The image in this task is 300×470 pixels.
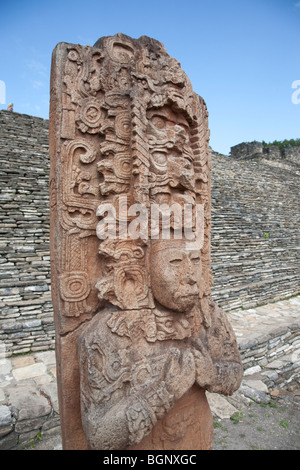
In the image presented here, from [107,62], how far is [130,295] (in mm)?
1737

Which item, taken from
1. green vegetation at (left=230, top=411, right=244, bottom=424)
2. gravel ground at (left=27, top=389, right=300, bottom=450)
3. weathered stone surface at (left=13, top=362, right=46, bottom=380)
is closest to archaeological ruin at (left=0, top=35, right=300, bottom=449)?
gravel ground at (left=27, top=389, right=300, bottom=450)

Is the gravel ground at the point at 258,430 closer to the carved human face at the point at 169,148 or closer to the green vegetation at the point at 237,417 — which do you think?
the green vegetation at the point at 237,417

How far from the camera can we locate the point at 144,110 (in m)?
2.13

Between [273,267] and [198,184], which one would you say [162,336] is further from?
[273,267]

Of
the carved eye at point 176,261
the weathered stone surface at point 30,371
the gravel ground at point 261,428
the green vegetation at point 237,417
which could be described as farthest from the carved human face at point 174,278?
the weathered stone surface at point 30,371

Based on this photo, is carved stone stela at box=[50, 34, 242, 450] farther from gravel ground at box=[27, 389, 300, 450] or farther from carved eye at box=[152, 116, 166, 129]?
gravel ground at box=[27, 389, 300, 450]

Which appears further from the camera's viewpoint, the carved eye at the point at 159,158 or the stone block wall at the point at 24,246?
the stone block wall at the point at 24,246

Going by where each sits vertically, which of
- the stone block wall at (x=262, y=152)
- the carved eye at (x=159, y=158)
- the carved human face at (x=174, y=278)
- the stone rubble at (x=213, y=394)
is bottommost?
the stone rubble at (x=213, y=394)

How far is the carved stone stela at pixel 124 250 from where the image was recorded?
196 centimetres

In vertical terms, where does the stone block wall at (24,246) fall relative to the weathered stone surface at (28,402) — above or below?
above

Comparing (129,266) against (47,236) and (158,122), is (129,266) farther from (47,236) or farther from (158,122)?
(47,236)

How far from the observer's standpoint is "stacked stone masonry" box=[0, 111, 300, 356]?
20.1ft

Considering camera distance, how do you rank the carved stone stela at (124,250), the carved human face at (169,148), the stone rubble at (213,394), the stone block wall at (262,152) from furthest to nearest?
1. the stone block wall at (262,152)
2. the stone rubble at (213,394)
3. the carved human face at (169,148)
4. the carved stone stela at (124,250)

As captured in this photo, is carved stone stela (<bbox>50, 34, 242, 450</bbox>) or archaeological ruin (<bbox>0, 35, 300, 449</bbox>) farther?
carved stone stela (<bbox>50, 34, 242, 450</bbox>)
